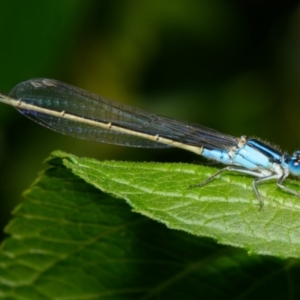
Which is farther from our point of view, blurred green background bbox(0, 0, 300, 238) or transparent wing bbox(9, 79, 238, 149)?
blurred green background bbox(0, 0, 300, 238)

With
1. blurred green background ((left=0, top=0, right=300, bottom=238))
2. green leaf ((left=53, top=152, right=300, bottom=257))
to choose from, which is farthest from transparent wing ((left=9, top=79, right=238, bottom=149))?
green leaf ((left=53, top=152, right=300, bottom=257))

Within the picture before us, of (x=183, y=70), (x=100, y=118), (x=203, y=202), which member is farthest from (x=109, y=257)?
(x=183, y=70)

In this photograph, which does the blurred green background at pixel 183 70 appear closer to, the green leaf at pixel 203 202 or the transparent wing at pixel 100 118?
the transparent wing at pixel 100 118

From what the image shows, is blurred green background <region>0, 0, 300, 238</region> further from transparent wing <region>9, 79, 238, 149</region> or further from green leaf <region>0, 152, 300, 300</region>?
green leaf <region>0, 152, 300, 300</region>

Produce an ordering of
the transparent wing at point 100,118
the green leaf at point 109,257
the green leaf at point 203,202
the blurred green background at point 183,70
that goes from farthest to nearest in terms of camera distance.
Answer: the blurred green background at point 183,70, the transparent wing at point 100,118, the green leaf at point 109,257, the green leaf at point 203,202

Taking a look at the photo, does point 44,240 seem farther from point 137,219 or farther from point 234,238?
point 234,238

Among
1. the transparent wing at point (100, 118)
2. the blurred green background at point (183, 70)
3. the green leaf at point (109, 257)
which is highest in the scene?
the blurred green background at point (183, 70)

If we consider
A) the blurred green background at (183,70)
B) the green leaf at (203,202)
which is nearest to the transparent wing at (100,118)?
the blurred green background at (183,70)

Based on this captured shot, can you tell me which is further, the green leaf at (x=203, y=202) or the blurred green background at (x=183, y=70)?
the blurred green background at (x=183, y=70)
